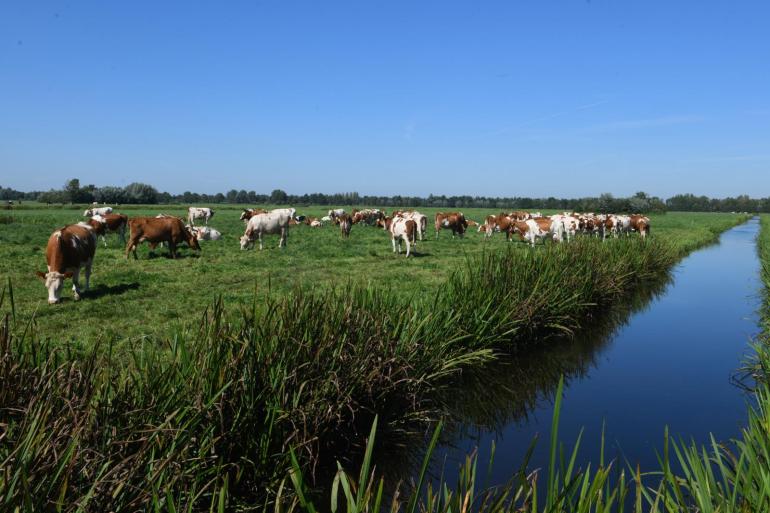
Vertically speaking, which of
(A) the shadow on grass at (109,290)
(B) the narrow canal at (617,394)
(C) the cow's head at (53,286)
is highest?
(C) the cow's head at (53,286)

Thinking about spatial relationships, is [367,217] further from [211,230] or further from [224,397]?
[224,397]

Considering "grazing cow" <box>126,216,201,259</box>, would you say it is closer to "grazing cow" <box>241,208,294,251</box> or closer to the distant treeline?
"grazing cow" <box>241,208,294,251</box>

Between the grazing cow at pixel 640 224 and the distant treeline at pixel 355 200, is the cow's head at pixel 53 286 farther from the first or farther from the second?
the distant treeline at pixel 355 200

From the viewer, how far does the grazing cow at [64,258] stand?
11.2 metres

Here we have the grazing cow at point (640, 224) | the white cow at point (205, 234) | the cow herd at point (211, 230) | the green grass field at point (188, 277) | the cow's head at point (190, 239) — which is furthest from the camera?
the grazing cow at point (640, 224)

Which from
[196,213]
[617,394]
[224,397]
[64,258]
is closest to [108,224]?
[64,258]

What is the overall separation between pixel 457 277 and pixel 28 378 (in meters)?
6.72

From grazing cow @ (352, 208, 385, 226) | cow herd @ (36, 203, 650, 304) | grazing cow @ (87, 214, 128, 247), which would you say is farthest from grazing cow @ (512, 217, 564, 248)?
grazing cow @ (87, 214, 128, 247)

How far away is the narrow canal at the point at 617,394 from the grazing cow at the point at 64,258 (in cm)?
919

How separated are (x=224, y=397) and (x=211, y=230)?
2575 cm

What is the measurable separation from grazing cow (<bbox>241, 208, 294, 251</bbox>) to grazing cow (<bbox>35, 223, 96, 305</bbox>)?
10449 mm

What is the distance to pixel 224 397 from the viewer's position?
425 centimetres

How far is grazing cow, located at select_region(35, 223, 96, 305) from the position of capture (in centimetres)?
1116

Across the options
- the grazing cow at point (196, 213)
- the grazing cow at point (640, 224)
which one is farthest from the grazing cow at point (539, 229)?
the grazing cow at point (196, 213)
